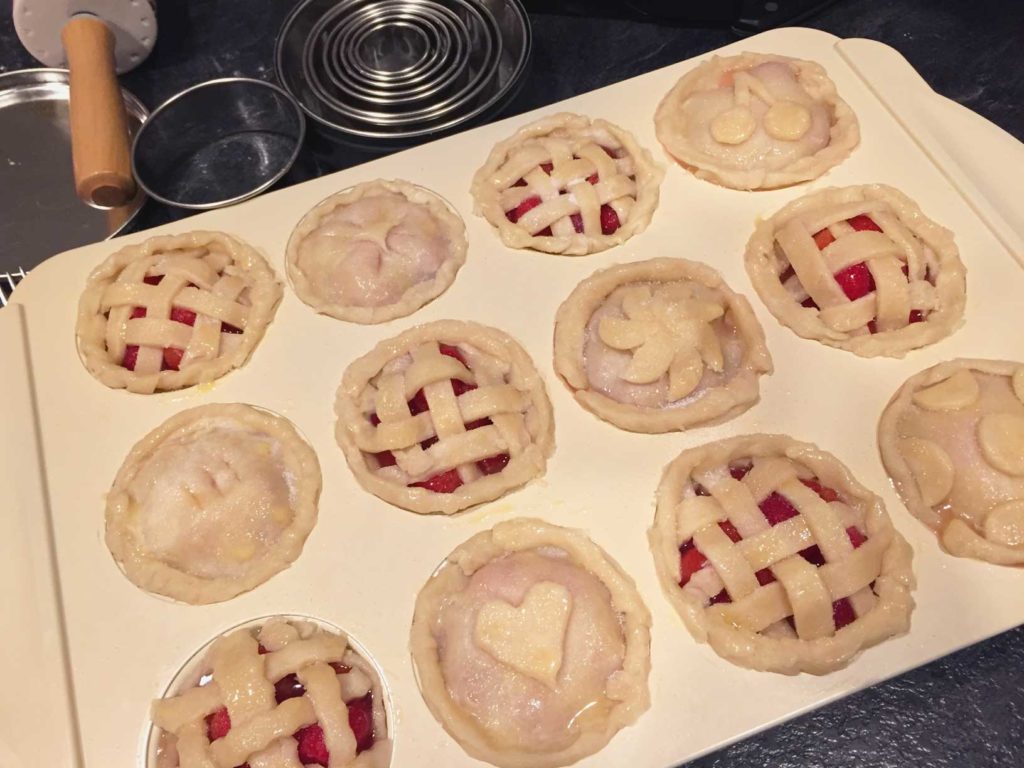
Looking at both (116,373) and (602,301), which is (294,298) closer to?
(116,373)

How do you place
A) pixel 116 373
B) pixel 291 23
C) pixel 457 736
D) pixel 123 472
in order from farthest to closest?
1. pixel 291 23
2. pixel 116 373
3. pixel 123 472
4. pixel 457 736

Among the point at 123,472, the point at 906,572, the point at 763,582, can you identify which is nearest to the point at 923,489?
the point at 906,572

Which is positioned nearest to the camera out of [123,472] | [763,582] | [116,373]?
[763,582]

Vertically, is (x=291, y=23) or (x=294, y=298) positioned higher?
(x=291, y=23)

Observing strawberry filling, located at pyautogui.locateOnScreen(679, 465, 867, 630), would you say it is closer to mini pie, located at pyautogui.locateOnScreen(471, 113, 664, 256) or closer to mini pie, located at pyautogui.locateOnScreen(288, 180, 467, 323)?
mini pie, located at pyautogui.locateOnScreen(471, 113, 664, 256)

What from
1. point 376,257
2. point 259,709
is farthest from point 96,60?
point 259,709

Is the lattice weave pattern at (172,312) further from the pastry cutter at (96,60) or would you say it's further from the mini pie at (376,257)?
the pastry cutter at (96,60)
